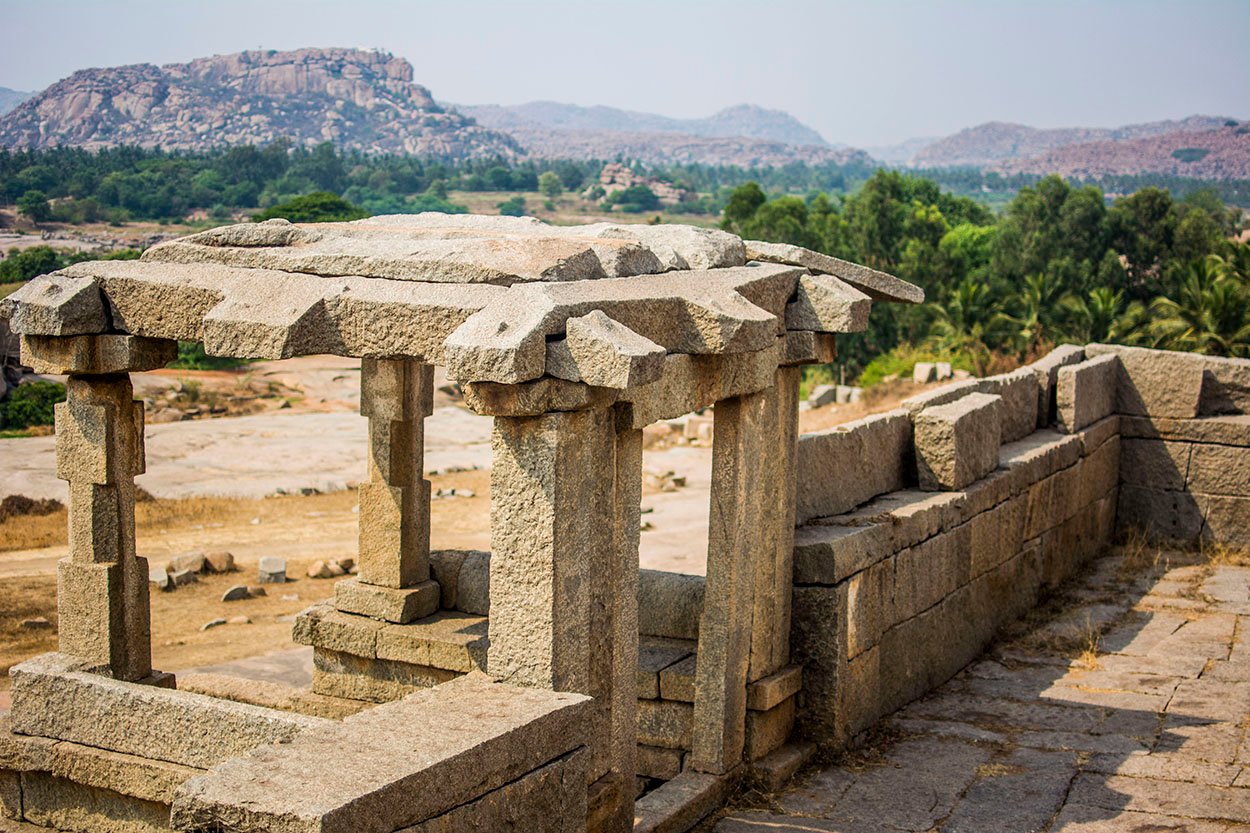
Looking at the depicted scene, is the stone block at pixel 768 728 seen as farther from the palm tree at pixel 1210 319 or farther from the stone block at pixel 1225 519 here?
the palm tree at pixel 1210 319

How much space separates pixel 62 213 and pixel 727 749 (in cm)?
4445

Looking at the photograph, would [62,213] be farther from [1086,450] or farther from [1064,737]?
[1064,737]

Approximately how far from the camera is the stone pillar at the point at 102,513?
7070 mm

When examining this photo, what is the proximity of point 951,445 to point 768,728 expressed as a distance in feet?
8.98

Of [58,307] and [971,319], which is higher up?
[58,307]

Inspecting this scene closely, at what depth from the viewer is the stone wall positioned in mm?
7883

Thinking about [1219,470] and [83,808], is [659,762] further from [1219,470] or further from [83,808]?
[1219,470]

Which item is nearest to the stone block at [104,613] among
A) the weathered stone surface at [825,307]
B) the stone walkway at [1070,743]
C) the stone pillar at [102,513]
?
the stone pillar at [102,513]

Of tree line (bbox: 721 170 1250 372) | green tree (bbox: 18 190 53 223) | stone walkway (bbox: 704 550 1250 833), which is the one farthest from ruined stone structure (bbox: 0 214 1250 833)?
green tree (bbox: 18 190 53 223)

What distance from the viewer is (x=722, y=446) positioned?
278 inches

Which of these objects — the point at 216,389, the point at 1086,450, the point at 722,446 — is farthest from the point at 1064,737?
the point at 216,389

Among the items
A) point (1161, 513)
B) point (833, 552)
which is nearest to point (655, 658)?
point (833, 552)

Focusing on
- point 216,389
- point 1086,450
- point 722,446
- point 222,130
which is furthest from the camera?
point 222,130

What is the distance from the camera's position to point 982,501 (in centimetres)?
970
